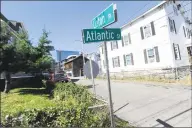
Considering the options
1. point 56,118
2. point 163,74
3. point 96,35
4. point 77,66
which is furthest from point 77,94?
point 77,66

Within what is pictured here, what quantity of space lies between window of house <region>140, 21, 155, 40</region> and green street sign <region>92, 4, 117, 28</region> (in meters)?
17.1

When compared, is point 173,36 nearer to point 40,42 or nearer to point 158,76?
point 158,76

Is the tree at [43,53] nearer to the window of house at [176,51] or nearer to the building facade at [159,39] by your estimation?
the building facade at [159,39]

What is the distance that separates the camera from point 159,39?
20453 millimetres

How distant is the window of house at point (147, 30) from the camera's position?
2109 centimetres

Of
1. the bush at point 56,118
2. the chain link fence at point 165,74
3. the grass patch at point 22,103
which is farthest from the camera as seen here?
the chain link fence at point 165,74

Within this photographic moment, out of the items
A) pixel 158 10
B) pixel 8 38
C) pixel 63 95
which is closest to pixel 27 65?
pixel 8 38

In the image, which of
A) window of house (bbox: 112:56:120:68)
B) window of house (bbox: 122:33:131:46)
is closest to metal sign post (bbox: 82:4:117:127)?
window of house (bbox: 122:33:131:46)

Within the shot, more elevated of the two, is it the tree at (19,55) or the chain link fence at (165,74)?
the tree at (19,55)

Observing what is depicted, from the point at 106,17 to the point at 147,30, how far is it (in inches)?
724

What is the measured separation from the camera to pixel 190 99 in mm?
10359

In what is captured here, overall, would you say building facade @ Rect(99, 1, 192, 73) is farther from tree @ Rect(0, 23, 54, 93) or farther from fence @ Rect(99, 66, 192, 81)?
tree @ Rect(0, 23, 54, 93)

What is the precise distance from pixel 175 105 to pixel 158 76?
35.4ft

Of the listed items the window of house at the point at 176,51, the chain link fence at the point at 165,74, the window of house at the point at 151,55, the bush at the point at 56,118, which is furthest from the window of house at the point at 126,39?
the bush at the point at 56,118
